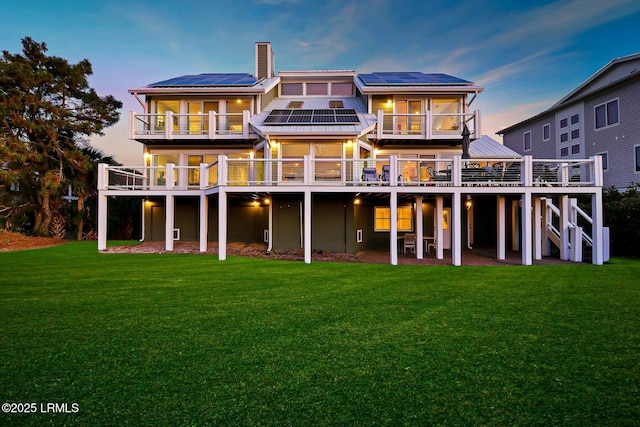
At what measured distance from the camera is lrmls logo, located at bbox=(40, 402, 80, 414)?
2764mm

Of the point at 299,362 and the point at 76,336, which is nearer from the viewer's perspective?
the point at 299,362

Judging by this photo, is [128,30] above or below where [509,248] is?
above

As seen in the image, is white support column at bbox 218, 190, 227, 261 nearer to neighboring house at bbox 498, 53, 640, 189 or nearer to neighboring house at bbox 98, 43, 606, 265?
neighboring house at bbox 98, 43, 606, 265

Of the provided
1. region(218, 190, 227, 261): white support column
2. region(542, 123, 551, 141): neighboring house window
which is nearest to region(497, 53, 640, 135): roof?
region(542, 123, 551, 141): neighboring house window

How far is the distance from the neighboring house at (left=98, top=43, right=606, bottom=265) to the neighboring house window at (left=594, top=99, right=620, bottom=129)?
352 inches

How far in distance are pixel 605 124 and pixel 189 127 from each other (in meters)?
27.6

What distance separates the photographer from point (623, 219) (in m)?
14.0

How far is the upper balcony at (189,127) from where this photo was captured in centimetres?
1670

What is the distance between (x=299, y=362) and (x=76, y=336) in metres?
3.20

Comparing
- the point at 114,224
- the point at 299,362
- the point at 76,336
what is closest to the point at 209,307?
the point at 76,336

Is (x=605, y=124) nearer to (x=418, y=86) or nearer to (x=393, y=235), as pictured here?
(x=418, y=86)

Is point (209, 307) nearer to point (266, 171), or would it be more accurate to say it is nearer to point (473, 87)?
point (266, 171)
